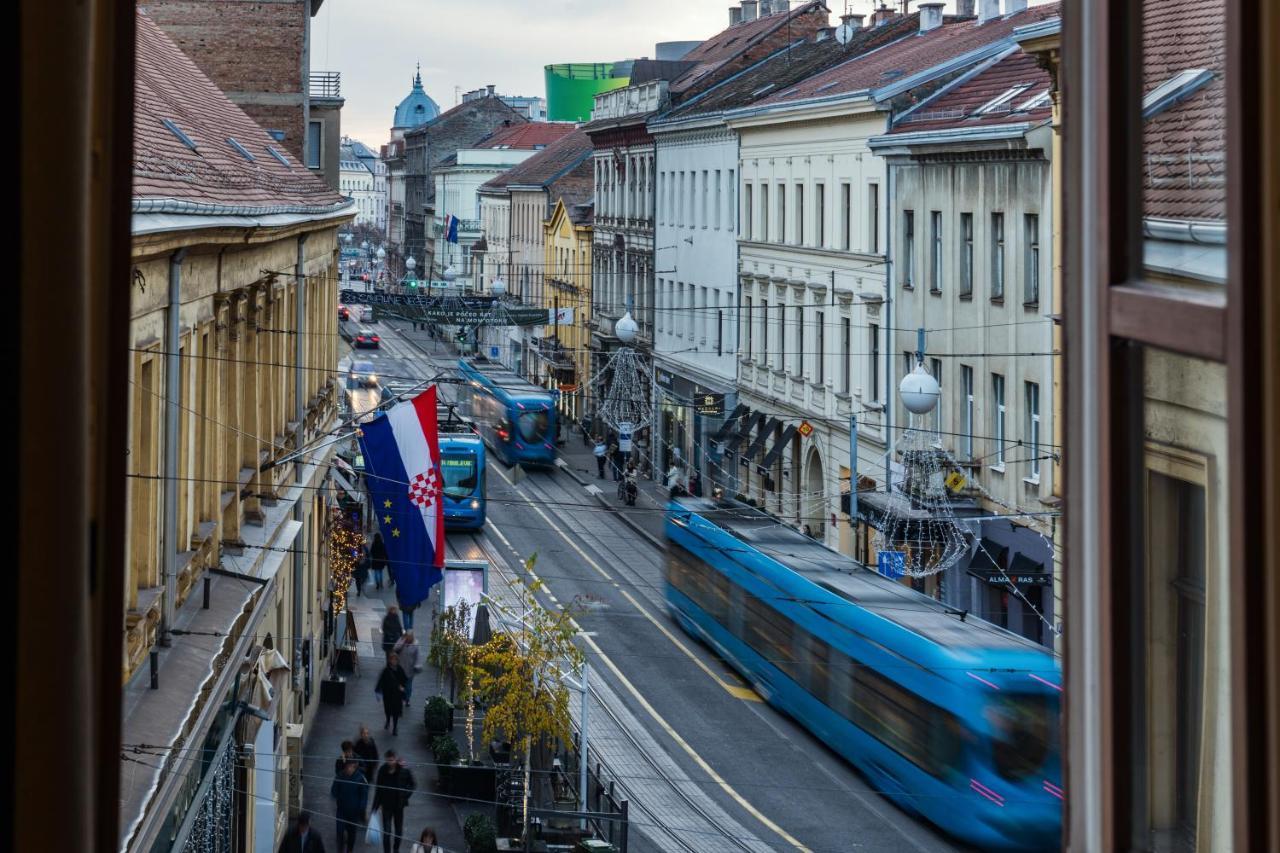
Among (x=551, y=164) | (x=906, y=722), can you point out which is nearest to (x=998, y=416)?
(x=906, y=722)

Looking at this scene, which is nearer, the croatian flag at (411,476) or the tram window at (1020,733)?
the tram window at (1020,733)

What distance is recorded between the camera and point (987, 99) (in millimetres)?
32219

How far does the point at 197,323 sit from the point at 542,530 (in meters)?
32.4

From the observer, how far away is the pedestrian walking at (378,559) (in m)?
37.1

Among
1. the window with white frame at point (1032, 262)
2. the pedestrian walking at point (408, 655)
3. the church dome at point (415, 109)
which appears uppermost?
the church dome at point (415, 109)

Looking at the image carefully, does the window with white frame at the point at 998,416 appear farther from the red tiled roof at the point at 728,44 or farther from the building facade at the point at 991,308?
the red tiled roof at the point at 728,44

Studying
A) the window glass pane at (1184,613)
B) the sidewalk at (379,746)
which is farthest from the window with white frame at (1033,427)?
the window glass pane at (1184,613)

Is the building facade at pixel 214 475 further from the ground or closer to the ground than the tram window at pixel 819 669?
further from the ground

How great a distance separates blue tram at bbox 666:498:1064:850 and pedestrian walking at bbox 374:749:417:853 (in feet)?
19.2

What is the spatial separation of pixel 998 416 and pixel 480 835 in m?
13.7

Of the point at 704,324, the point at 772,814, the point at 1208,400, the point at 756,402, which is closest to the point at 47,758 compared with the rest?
the point at 1208,400

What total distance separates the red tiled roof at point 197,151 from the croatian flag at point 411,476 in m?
2.58

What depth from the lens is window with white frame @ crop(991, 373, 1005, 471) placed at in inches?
1147

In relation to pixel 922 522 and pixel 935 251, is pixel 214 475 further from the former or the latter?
pixel 935 251
